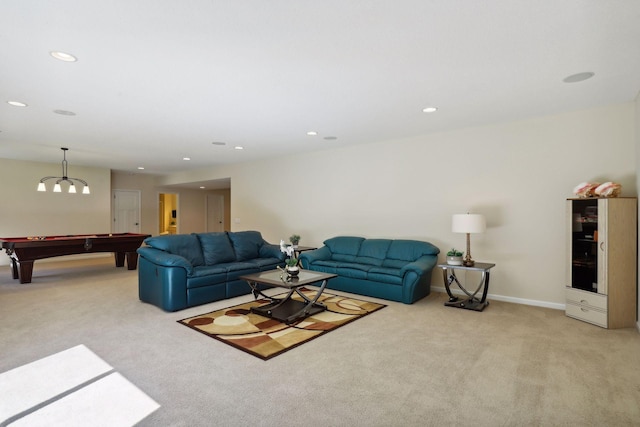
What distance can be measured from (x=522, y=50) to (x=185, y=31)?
8.71 ft

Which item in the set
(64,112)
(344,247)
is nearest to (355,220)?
(344,247)

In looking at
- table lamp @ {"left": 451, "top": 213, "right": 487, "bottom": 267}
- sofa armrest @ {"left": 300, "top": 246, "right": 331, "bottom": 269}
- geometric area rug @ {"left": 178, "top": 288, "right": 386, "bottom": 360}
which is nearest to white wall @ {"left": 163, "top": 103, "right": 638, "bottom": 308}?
table lamp @ {"left": 451, "top": 213, "right": 487, "bottom": 267}

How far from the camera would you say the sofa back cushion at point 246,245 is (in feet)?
19.1

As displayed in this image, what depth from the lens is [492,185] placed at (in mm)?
4953

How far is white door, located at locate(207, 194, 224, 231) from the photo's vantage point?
13.0 meters

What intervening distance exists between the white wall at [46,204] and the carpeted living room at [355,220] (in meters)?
1.96

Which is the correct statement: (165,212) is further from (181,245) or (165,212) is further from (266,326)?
(266,326)

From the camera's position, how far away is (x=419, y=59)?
2877 millimetres

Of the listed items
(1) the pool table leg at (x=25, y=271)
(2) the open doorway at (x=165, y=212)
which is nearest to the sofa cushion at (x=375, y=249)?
(1) the pool table leg at (x=25, y=271)

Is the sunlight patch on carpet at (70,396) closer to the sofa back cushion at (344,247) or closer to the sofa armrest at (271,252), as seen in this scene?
the sofa armrest at (271,252)

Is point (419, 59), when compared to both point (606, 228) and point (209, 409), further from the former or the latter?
point (209, 409)

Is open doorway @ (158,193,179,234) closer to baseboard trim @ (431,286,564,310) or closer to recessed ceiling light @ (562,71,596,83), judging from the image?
baseboard trim @ (431,286,564,310)

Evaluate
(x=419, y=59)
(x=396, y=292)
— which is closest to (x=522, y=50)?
(x=419, y=59)

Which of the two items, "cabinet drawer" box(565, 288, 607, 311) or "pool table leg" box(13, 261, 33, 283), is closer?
"cabinet drawer" box(565, 288, 607, 311)
